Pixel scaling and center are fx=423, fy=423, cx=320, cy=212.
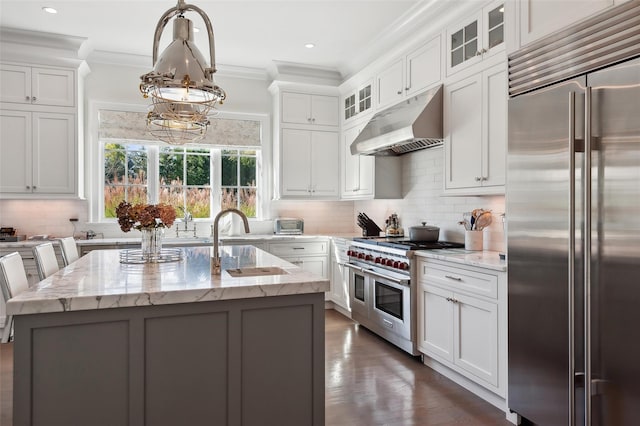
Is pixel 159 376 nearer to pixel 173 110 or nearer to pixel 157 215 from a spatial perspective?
pixel 157 215

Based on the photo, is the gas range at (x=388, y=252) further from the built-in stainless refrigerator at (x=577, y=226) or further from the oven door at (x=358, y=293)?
the built-in stainless refrigerator at (x=577, y=226)

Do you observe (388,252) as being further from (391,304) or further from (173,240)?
(173,240)

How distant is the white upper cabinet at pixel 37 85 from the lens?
4.25m

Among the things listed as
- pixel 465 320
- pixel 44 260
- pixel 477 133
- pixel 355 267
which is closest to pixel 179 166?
pixel 355 267

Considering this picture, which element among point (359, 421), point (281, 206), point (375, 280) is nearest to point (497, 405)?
point (359, 421)

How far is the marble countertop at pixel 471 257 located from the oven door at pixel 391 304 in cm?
36

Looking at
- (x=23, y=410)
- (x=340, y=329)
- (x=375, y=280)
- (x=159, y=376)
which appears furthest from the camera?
(x=340, y=329)

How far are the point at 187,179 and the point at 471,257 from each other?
369 cm

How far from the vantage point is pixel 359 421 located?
2.51 metres

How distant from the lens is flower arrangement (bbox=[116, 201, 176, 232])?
2635mm

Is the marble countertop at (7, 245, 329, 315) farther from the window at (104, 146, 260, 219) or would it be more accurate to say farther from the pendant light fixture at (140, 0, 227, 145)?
the window at (104, 146, 260, 219)

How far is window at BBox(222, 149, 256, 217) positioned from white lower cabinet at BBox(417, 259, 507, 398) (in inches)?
113

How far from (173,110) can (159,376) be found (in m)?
1.57

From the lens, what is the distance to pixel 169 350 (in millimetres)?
1813
